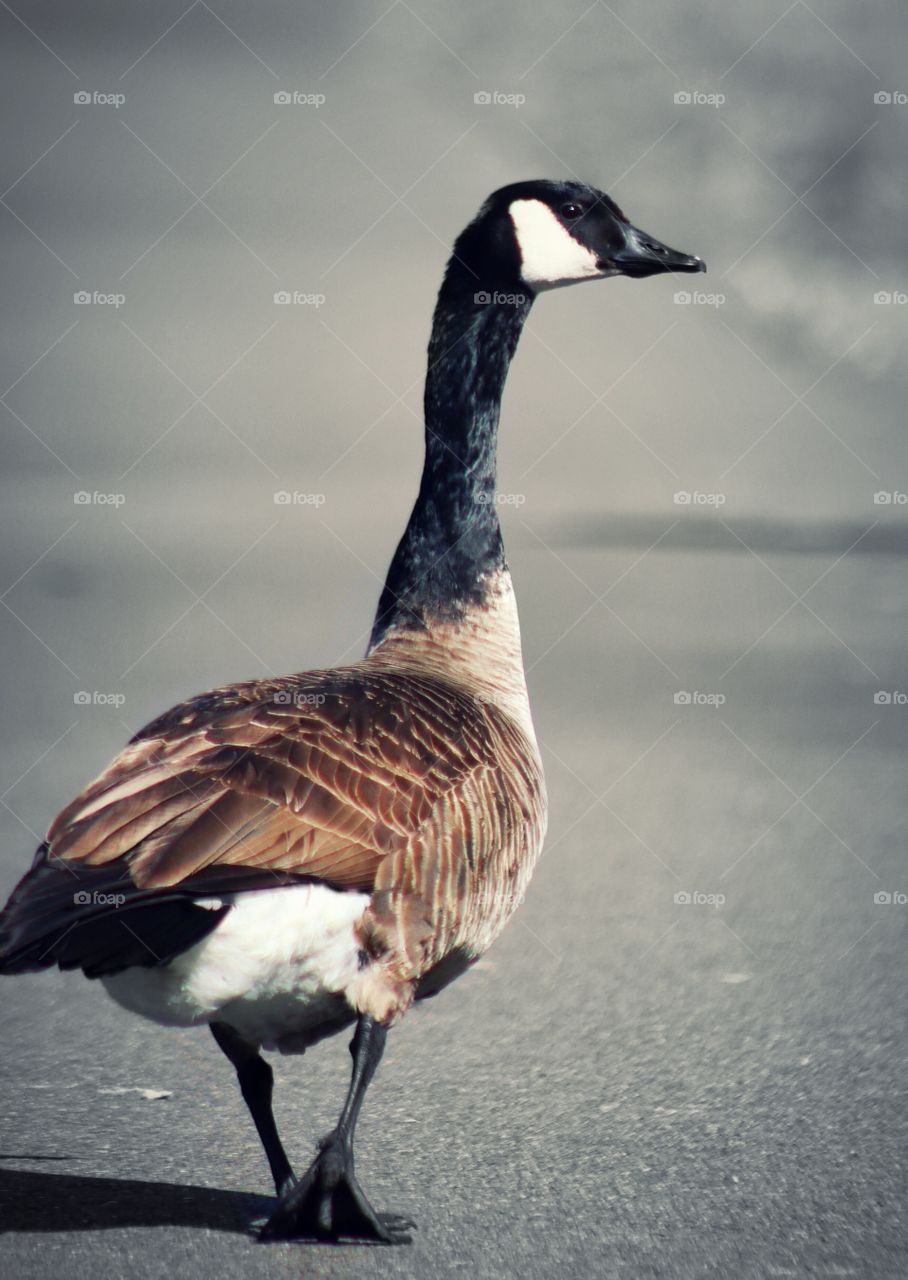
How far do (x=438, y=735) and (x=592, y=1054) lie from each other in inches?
42.3

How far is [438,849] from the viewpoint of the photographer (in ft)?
10.5

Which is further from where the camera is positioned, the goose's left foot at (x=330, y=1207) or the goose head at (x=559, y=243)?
the goose head at (x=559, y=243)

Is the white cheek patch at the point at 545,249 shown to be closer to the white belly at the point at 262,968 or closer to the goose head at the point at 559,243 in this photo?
the goose head at the point at 559,243

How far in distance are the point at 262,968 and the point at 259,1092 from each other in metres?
0.44

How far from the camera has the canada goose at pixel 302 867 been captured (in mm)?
2781

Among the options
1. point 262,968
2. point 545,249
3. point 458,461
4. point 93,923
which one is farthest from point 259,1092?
point 545,249

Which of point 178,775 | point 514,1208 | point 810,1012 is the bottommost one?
point 810,1012

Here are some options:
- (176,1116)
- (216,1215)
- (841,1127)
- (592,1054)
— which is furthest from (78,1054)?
(841,1127)

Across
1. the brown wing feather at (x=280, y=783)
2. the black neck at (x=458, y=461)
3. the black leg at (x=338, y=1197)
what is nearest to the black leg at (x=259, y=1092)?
the black leg at (x=338, y=1197)

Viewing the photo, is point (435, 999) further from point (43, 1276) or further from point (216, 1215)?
point (43, 1276)

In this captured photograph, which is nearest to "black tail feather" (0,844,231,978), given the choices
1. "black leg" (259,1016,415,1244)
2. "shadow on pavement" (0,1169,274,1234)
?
"black leg" (259,1016,415,1244)

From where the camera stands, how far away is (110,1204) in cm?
318

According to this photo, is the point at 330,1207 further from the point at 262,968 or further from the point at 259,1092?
the point at 262,968

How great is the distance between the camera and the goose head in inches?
172
